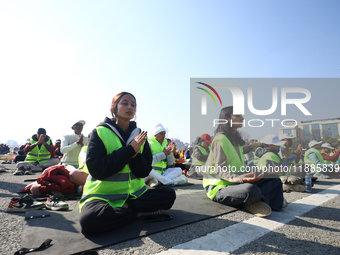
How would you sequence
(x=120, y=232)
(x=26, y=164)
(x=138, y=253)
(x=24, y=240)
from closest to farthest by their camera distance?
(x=138, y=253) → (x=24, y=240) → (x=120, y=232) → (x=26, y=164)

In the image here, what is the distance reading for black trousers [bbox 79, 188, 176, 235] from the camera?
2162mm

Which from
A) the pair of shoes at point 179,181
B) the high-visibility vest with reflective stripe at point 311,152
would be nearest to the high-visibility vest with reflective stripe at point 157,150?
the pair of shoes at point 179,181

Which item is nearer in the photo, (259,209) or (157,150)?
(259,209)

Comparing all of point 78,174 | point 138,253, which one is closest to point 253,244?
point 138,253

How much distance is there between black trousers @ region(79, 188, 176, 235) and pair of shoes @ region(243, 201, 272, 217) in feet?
4.12

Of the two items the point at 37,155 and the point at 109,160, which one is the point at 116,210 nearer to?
the point at 109,160

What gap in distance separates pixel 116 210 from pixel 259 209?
2.05 metres

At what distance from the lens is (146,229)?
7.84 feet

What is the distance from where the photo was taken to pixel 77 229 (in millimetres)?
2383

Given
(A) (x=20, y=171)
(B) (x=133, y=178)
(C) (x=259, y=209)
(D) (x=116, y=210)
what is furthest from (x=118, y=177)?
(A) (x=20, y=171)

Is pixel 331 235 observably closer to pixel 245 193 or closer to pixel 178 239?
pixel 245 193

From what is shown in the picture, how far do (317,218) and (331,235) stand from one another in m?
0.69

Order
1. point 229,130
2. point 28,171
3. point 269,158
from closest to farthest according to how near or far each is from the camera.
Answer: point 229,130 → point 269,158 → point 28,171

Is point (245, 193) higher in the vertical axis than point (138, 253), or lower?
higher
